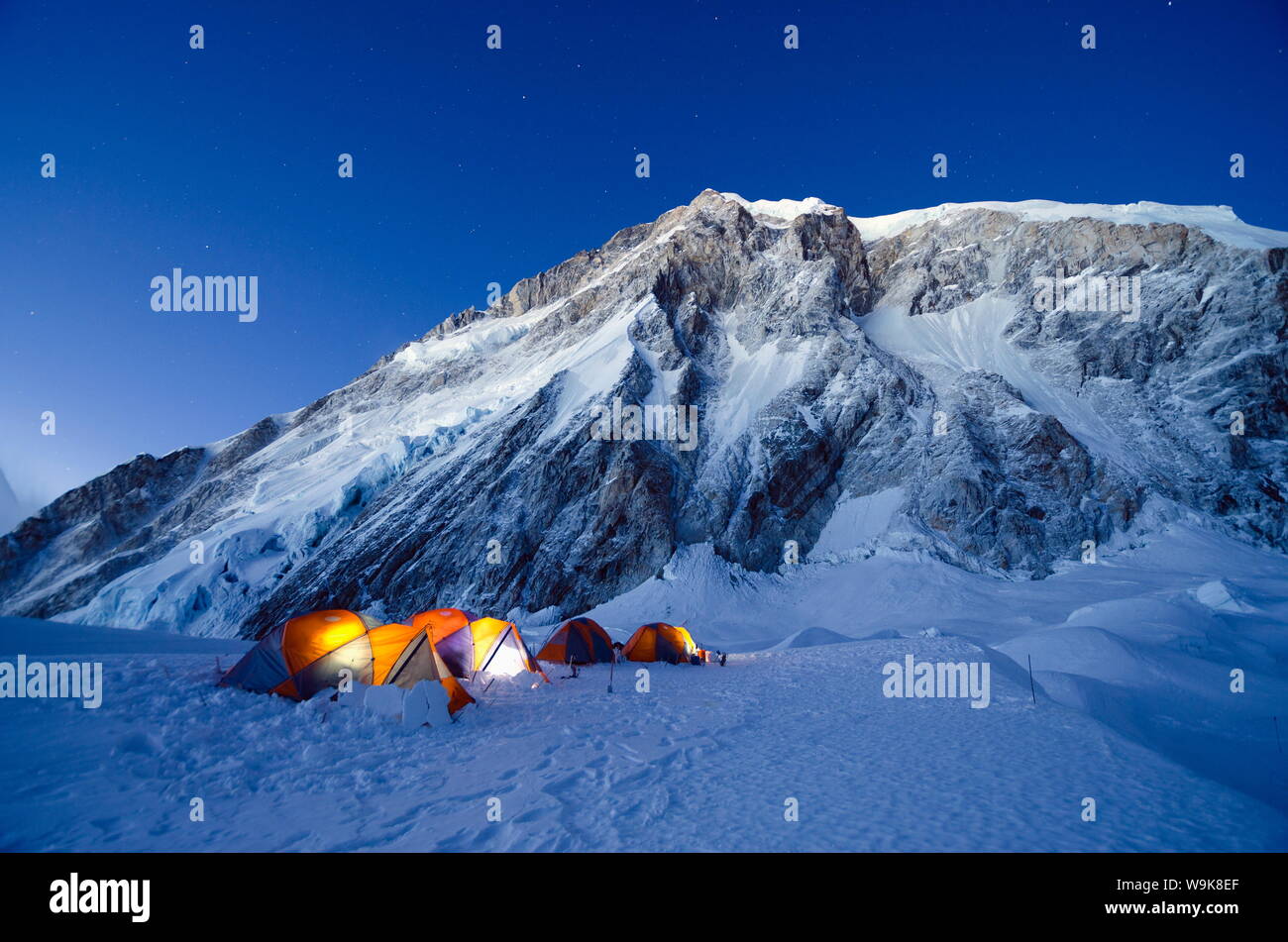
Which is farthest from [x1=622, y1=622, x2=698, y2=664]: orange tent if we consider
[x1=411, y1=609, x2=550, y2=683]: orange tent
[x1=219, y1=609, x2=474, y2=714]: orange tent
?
[x1=219, y1=609, x2=474, y2=714]: orange tent

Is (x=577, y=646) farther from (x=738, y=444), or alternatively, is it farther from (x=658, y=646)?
(x=738, y=444)

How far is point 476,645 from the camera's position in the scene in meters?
16.9

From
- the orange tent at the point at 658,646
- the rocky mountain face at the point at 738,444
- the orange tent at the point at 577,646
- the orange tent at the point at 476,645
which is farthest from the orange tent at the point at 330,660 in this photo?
the rocky mountain face at the point at 738,444

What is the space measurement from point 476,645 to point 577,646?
604 cm

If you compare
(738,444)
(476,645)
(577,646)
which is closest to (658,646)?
(577,646)

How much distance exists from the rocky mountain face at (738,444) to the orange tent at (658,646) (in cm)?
1941

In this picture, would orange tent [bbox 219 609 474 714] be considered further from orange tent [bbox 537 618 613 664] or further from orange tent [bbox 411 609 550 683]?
orange tent [bbox 537 618 613 664]

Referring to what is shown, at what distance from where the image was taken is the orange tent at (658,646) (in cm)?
2392

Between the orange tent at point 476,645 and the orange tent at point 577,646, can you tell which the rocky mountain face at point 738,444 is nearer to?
the orange tent at point 577,646

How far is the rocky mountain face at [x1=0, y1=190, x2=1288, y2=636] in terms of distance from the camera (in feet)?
145
